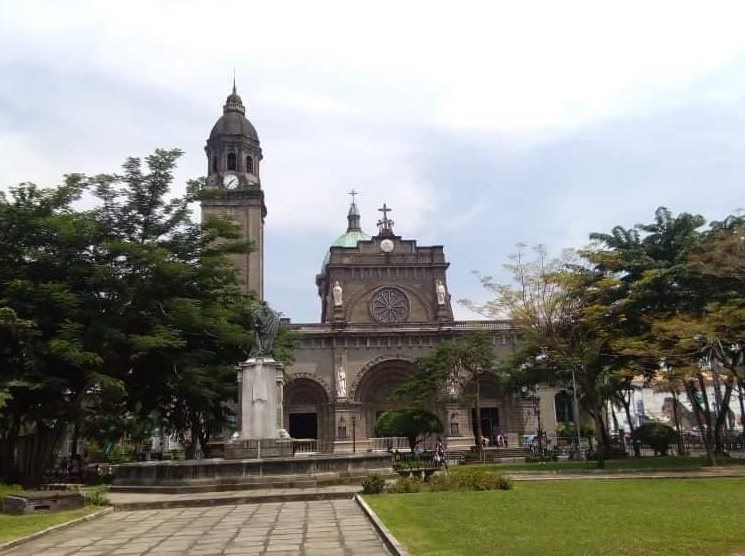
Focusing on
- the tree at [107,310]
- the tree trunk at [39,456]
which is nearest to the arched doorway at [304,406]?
the tree at [107,310]

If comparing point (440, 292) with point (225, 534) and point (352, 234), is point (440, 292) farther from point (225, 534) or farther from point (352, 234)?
point (225, 534)

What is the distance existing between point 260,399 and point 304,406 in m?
31.3

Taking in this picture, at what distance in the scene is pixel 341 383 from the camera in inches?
1874

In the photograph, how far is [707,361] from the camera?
81.2ft

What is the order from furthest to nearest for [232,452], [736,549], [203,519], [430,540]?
[232,452] → [203,519] → [430,540] → [736,549]

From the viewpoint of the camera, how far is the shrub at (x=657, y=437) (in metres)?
32.4

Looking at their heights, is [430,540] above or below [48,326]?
below

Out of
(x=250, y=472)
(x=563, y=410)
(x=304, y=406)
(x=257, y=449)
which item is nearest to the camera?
(x=250, y=472)

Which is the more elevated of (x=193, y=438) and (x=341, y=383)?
(x=341, y=383)

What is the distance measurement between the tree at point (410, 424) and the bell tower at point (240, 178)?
13.5 metres

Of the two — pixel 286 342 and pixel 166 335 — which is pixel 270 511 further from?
pixel 286 342

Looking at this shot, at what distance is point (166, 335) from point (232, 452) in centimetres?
574

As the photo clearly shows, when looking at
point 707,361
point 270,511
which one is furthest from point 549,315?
point 270,511

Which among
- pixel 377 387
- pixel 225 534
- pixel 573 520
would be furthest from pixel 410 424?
pixel 225 534
